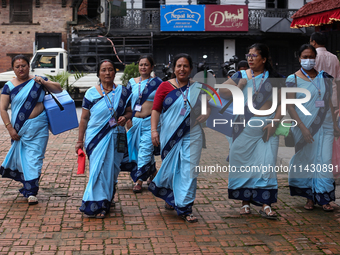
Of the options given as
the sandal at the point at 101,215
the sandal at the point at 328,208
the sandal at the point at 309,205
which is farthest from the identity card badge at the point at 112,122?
the sandal at the point at 328,208

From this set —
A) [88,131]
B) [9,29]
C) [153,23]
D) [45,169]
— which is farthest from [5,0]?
[88,131]

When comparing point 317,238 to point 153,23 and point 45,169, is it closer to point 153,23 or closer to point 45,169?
point 45,169

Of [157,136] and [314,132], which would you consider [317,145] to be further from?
[157,136]

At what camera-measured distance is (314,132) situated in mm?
5094

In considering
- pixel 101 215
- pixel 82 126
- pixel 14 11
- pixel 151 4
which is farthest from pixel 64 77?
pixel 101 215

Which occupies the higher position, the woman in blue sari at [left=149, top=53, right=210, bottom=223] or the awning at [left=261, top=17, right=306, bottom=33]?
the awning at [left=261, top=17, right=306, bottom=33]

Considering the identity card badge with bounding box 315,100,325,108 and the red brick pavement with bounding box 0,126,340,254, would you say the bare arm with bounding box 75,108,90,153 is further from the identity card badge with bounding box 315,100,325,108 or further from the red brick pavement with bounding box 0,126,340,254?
the identity card badge with bounding box 315,100,325,108

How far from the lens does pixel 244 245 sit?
4.04 metres

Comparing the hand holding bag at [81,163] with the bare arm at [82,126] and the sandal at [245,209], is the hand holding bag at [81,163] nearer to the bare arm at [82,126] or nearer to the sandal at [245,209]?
the bare arm at [82,126]

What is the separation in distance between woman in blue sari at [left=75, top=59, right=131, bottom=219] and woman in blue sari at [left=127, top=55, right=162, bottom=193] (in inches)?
40.0

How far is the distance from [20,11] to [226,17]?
36.2 feet

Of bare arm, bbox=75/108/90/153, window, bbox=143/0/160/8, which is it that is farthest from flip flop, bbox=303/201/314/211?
window, bbox=143/0/160/8

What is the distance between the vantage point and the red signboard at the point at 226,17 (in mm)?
23297

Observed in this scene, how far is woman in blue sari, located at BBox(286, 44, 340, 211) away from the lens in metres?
5.03
